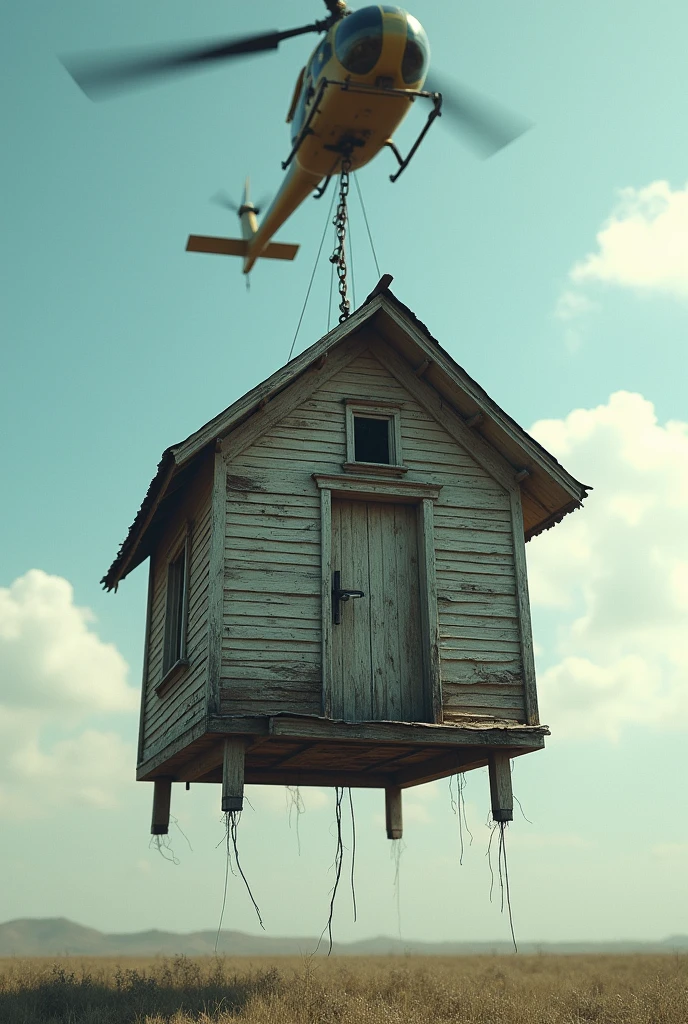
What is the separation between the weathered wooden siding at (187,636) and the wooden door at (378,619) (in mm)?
1684

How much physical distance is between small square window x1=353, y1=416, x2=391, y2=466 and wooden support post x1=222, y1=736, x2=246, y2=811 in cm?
441

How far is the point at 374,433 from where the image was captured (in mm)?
14398

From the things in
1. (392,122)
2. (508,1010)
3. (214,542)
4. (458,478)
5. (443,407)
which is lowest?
(508,1010)

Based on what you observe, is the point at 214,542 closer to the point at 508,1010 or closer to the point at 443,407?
the point at 443,407

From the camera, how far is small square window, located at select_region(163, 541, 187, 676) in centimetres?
1455

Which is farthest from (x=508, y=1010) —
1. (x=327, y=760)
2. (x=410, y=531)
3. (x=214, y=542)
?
(x=214, y=542)

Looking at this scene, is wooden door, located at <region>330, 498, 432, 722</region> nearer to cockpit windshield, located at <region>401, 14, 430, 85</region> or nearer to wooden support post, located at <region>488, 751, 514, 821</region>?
wooden support post, located at <region>488, 751, 514, 821</region>

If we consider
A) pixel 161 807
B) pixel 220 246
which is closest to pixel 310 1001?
pixel 161 807

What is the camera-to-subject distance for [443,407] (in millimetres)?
14180

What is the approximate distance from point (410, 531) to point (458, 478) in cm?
106

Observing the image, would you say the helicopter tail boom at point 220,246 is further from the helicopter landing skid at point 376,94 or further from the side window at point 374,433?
the side window at point 374,433

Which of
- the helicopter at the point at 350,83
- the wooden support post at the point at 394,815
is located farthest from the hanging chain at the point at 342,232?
the wooden support post at the point at 394,815

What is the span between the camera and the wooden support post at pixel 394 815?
1789cm

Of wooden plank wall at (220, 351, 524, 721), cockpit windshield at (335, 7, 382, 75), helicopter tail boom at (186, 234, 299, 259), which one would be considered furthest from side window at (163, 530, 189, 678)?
helicopter tail boom at (186, 234, 299, 259)
